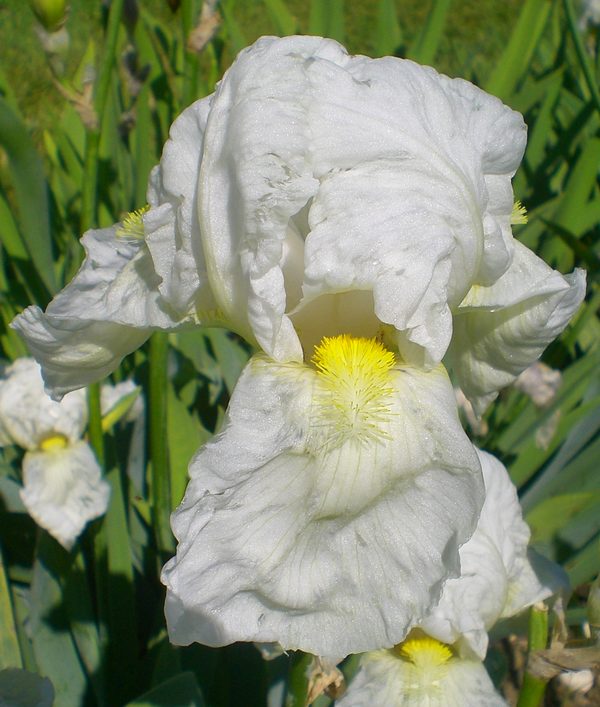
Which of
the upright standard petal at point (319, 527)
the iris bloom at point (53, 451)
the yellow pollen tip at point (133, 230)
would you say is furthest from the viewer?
the iris bloom at point (53, 451)

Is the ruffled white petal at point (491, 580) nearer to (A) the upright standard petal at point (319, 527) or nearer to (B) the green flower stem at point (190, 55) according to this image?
(A) the upright standard petal at point (319, 527)

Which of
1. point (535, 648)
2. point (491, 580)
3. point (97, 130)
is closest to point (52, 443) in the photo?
point (97, 130)

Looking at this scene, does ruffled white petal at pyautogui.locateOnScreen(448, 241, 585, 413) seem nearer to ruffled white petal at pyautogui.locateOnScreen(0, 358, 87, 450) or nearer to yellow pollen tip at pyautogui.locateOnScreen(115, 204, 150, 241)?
yellow pollen tip at pyautogui.locateOnScreen(115, 204, 150, 241)

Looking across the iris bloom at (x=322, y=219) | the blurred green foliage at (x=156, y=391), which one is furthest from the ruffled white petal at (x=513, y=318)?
the blurred green foliage at (x=156, y=391)

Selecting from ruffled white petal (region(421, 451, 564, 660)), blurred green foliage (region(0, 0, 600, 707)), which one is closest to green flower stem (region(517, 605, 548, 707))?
ruffled white petal (region(421, 451, 564, 660))

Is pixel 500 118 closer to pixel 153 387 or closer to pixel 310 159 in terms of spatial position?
pixel 310 159

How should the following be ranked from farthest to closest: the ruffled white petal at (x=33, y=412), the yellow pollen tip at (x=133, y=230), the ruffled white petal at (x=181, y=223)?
the ruffled white petal at (x=33, y=412) → the yellow pollen tip at (x=133, y=230) → the ruffled white petal at (x=181, y=223)

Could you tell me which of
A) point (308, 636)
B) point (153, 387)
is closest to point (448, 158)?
point (308, 636)
